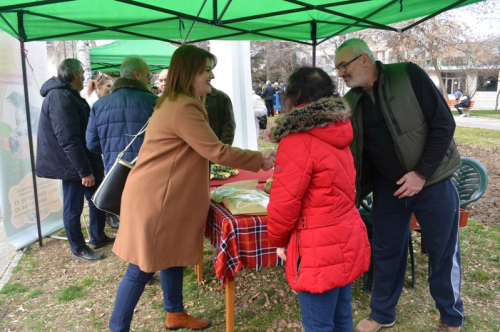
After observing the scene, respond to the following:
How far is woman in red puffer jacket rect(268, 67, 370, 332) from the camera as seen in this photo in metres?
1.58

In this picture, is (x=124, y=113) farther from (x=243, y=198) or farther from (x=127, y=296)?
(x=127, y=296)

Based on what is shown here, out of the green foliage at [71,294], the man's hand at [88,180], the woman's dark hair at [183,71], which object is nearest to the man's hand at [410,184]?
the woman's dark hair at [183,71]

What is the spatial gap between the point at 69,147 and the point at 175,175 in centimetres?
195

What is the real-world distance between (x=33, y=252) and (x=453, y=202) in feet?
13.4

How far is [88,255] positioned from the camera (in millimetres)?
3875

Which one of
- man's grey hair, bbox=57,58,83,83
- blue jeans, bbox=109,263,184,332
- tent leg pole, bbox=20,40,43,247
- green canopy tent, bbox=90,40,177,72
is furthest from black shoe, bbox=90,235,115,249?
green canopy tent, bbox=90,40,177,72

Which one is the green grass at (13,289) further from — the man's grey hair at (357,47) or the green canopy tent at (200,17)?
the man's grey hair at (357,47)

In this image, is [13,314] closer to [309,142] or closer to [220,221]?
[220,221]

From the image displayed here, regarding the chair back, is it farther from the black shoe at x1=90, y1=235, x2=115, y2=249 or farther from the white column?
the white column

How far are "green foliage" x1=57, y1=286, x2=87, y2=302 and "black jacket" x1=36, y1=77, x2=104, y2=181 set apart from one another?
996 mm

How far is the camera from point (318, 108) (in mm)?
1566

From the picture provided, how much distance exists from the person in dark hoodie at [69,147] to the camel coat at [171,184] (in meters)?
1.71

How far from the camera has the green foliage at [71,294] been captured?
314cm

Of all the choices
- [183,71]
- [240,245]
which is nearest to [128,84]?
[183,71]
